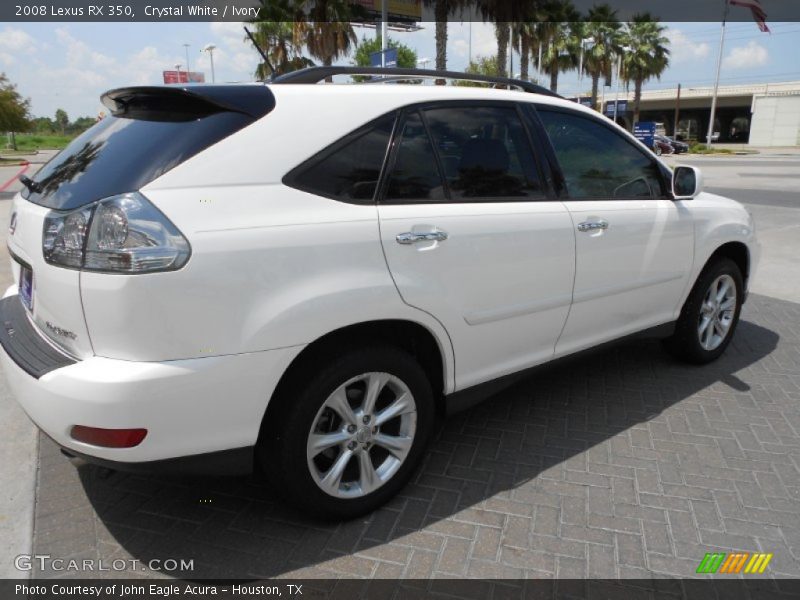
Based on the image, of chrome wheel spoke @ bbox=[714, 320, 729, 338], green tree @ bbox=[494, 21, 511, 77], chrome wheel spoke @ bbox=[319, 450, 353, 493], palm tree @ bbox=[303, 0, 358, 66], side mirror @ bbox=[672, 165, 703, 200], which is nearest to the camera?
chrome wheel spoke @ bbox=[319, 450, 353, 493]

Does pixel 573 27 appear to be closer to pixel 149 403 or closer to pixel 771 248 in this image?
pixel 771 248

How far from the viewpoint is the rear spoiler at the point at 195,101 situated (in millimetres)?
2223

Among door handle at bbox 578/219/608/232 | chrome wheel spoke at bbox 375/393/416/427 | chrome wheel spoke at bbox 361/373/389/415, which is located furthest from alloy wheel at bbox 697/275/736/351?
chrome wheel spoke at bbox 361/373/389/415

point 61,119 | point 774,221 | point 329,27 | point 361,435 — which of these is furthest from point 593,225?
point 61,119

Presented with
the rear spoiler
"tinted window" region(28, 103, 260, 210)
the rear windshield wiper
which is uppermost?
the rear spoiler

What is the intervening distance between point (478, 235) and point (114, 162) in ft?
4.84

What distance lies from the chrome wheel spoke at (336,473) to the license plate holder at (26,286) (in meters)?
1.36

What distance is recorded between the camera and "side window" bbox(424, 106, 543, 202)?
2729 mm

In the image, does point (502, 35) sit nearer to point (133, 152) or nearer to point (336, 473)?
point (133, 152)

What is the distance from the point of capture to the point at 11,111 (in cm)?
3625

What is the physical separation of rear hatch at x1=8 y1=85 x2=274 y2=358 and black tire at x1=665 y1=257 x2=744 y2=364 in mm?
3096

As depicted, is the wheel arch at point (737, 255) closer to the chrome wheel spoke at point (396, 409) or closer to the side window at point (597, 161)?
the side window at point (597, 161)

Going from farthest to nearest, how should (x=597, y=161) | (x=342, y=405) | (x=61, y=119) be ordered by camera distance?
1. (x=61, y=119)
2. (x=597, y=161)
3. (x=342, y=405)

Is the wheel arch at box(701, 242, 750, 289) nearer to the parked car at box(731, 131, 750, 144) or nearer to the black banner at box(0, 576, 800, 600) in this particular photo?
the black banner at box(0, 576, 800, 600)
